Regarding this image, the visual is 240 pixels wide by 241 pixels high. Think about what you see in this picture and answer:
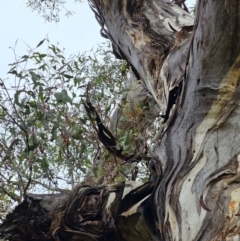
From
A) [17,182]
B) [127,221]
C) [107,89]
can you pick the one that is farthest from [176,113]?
[107,89]

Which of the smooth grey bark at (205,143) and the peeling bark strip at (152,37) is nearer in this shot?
the smooth grey bark at (205,143)

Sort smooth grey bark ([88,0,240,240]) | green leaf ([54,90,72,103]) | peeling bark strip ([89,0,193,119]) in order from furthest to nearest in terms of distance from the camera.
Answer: green leaf ([54,90,72,103])
peeling bark strip ([89,0,193,119])
smooth grey bark ([88,0,240,240])

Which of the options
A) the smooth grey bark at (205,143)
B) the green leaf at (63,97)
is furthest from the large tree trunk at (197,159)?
the green leaf at (63,97)

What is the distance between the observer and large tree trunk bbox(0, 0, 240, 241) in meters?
1.44

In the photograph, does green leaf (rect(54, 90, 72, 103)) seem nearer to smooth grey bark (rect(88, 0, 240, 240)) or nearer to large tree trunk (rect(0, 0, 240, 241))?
large tree trunk (rect(0, 0, 240, 241))

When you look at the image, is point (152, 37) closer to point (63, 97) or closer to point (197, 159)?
point (63, 97)

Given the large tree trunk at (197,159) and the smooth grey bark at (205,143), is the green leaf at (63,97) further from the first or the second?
the smooth grey bark at (205,143)

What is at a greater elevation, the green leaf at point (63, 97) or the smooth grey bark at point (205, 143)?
the green leaf at point (63, 97)

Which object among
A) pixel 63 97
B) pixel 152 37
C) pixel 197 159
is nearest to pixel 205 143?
pixel 197 159

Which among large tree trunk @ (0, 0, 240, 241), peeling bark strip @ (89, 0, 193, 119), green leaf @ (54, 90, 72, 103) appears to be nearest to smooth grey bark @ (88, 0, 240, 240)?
large tree trunk @ (0, 0, 240, 241)

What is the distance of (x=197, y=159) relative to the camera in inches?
62.8

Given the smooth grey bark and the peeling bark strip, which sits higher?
the peeling bark strip

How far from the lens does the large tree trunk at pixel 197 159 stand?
4.72 ft

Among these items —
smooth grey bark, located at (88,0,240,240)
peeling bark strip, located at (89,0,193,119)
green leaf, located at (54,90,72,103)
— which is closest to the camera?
smooth grey bark, located at (88,0,240,240)
